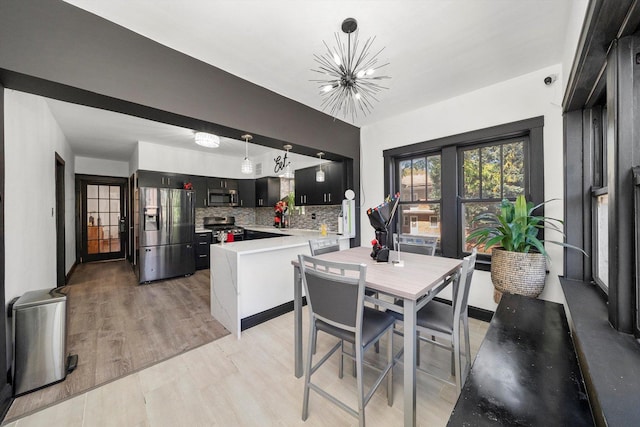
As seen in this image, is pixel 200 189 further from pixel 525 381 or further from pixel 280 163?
pixel 525 381

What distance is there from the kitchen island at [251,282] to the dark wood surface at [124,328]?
9.4 inches

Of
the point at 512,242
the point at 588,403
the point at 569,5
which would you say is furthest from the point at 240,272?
the point at 569,5

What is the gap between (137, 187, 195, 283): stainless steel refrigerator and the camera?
4.17 metres

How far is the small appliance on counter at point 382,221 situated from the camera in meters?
1.99

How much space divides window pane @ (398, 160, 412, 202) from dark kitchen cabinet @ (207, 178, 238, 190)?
4.02m

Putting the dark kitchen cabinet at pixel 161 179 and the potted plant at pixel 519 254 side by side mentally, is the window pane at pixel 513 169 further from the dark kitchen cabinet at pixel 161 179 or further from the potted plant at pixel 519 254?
the dark kitchen cabinet at pixel 161 179

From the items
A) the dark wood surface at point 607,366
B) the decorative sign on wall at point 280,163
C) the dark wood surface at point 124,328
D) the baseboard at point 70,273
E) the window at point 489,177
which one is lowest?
the dark wood surface at point 124,328

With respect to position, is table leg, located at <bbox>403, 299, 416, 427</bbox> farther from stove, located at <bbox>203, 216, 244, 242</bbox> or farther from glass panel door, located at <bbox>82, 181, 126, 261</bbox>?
glass panel door, located at <bbox>82, 181, 126, 261</bbox>

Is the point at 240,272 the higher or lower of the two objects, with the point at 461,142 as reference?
lower

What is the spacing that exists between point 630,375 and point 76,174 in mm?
8261

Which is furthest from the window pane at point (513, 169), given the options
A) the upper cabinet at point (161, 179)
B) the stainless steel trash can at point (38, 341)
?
the upper cabinet at point (161, 179)

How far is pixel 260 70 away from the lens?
2311 millimetres

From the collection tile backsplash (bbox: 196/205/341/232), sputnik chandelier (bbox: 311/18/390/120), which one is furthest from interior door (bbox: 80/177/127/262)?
sputnik chandelier (bbox: 311/18/390/120)

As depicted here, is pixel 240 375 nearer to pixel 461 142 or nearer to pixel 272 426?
pixel 272 426
